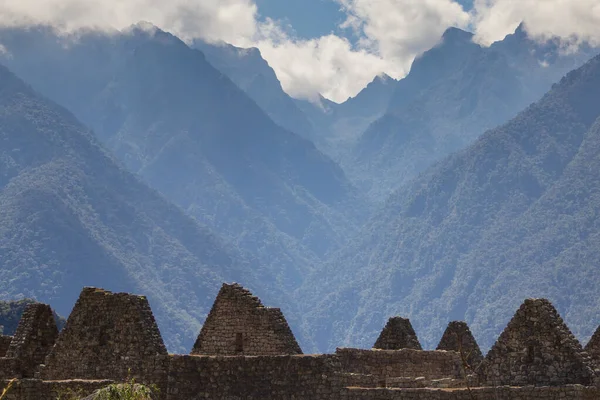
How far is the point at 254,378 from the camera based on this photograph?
26609mm

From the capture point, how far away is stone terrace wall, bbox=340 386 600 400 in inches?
984

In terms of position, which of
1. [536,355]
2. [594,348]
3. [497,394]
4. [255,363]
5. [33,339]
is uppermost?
[594,348]

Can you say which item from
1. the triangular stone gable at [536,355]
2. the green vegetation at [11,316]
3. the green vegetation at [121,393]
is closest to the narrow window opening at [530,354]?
the triangular stone gable at [536,355]

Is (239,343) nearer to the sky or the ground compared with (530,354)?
nearer to the sky

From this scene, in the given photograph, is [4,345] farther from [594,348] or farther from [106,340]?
[594,348]

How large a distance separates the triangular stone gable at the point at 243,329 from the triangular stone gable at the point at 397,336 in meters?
5.21

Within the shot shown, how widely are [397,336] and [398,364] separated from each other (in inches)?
185

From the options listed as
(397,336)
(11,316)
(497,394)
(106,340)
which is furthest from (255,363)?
(11,316)

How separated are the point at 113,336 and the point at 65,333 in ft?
4.39

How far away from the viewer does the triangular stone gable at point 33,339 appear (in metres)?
31.3

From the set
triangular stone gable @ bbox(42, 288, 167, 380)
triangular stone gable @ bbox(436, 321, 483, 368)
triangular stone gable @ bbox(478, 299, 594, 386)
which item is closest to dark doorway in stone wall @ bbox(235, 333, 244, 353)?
triangular stone gable @ bbox(42, 288, 167, 380)

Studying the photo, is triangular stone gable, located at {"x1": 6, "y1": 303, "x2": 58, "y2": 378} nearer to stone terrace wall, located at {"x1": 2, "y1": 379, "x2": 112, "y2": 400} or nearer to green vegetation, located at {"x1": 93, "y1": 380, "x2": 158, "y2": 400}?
stone terrace wall, located at {"x1": 2, "y1": 379, "x2": 112, "y2": 400}

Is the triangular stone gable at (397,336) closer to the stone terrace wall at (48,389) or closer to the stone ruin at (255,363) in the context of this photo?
the stone ruin at (255,363)

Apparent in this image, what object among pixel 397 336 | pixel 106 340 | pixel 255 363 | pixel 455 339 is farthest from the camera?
pixel 397 336
